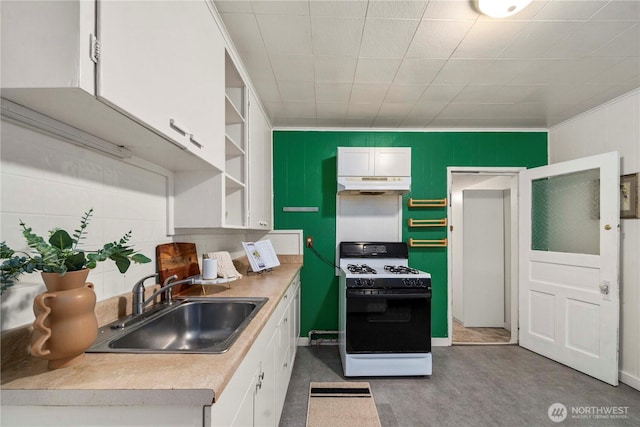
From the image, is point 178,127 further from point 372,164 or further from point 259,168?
point 372,164

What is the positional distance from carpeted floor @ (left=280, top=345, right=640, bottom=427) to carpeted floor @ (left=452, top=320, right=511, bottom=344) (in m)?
0.41

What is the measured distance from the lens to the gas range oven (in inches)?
94.8

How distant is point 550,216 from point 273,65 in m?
3.00

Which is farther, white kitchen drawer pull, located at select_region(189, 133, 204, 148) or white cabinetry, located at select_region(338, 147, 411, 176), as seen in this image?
white cabinetry, located at select_region(338, 147, 411, 176)

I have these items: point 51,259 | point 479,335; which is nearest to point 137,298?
point 51,259

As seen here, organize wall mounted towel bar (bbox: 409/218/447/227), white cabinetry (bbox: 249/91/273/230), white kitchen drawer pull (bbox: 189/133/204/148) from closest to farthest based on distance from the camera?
1. white kitchen drawer pull (bbox: 189/133/204/148)
2. white cabinetry (bbox: 249/91/273/230)
3. wall mounted towel bar (bbox: 409/218/447/227)

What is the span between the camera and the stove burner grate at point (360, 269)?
2.62 m

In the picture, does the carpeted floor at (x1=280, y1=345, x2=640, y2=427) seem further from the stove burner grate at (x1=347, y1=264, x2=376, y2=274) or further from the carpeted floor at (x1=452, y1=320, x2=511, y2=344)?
the stove burner grate at (x1=347, y1=264, x2=376, y2=274)

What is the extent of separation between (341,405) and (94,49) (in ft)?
7.69

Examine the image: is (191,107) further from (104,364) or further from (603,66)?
(603,66)

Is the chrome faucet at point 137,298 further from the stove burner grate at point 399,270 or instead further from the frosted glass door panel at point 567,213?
the frosted glass door panel at point 567,213

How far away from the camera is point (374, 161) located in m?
2.88

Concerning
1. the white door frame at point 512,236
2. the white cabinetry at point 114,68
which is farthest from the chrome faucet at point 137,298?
the white door frame at point 512,236

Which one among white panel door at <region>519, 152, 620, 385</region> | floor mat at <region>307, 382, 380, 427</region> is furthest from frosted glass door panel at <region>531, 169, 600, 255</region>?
floor mat at <region>307, 382, 380, 427</region>
